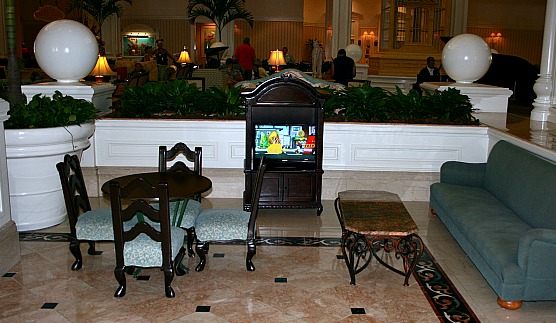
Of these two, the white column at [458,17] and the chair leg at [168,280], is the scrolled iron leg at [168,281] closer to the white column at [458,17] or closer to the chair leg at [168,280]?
the chair leg at [168,280]

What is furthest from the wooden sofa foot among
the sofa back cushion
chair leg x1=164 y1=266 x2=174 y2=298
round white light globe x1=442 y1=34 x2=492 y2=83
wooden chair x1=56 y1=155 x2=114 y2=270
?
round white light globe x1=442 y1=34 x2=492 y2=83

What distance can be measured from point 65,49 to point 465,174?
4369 mm

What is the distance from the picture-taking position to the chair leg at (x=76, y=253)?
171 inches

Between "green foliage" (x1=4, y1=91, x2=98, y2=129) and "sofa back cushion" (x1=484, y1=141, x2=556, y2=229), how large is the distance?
397cm

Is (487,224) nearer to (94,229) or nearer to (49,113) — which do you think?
(94,229)

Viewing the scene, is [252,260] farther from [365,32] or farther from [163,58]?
[365,32]

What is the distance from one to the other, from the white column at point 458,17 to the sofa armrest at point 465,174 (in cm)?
1208

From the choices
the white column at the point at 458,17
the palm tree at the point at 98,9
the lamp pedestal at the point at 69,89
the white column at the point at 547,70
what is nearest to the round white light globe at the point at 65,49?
the lamp pedestal at the point at 69,89

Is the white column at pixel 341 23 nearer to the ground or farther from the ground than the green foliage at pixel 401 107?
farther from the ground

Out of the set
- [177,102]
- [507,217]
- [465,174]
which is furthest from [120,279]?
[465,174]

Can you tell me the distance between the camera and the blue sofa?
3.61 meters

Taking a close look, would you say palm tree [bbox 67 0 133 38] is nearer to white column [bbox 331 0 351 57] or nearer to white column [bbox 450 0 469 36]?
white column [bbox 331 0 351 57]

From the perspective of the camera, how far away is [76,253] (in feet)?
14.4

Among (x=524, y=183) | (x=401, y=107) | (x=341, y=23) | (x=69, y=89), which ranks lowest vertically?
(x=524, y=183)
